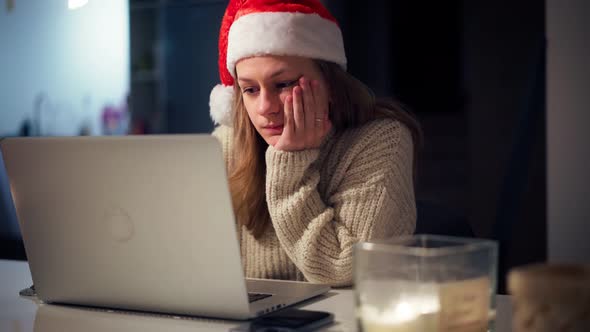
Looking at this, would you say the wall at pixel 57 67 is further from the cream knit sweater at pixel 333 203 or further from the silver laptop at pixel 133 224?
the silver laptop at pixel 133 224

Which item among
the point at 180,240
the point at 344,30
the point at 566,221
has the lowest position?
the point at 566,221

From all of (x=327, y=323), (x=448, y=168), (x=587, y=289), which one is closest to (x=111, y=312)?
(x=327, y=323)

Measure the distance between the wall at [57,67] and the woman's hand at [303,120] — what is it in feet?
7.32

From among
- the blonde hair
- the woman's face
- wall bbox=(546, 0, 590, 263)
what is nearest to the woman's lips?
the woman's face

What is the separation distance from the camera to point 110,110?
375 cm

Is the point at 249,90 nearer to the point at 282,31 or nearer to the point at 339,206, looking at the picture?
the point at 282,31

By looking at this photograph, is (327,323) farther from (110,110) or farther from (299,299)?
(110,110)

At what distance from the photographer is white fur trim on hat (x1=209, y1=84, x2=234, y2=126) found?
1.75 meters

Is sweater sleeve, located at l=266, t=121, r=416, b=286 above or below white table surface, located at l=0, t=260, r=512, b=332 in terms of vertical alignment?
above

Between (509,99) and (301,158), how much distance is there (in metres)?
2.20

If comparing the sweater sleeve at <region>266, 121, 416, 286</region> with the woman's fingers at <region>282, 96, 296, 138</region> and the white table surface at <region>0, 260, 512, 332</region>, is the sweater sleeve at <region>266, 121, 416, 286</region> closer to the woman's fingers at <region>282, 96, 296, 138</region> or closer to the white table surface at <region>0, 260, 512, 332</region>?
the woman's fingers at <region>282, 96, 296, 138</region>

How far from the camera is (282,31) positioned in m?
1.55

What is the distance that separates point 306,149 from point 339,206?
0.43 feet

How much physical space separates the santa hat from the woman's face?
23 mm
